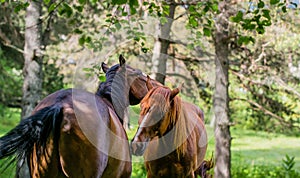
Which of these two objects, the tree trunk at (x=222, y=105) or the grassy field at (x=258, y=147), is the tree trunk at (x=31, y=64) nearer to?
the tree trunk at (x=222, y=105)

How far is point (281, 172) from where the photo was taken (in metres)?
13.9

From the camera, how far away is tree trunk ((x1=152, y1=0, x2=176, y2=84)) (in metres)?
A: 9.02

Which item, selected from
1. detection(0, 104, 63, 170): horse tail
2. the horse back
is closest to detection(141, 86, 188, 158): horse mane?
the horse back

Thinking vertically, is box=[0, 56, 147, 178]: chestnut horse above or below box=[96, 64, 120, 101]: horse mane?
below

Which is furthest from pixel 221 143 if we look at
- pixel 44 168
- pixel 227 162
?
pixel 44 168

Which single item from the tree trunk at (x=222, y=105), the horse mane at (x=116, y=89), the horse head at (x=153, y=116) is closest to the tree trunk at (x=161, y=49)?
the tree trunk at (x=222, y=105)

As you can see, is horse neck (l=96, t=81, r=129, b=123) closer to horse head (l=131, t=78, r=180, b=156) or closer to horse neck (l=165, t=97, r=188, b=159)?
horse head (l=131, t=78, r=180, b=156)

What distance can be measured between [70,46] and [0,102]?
3.07m

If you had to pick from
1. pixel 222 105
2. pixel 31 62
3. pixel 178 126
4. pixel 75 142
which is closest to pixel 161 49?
pixel 222 105

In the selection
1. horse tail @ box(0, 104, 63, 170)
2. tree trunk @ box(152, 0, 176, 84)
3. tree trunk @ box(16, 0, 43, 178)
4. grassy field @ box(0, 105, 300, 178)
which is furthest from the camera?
grassy field @ box(0, 105, 300, 178)

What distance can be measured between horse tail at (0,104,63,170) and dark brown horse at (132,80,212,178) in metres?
0.74

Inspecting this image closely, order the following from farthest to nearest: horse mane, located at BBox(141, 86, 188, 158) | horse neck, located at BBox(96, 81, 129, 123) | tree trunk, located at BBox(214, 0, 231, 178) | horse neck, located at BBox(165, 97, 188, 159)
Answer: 1. tree trunk, located at BBox(214, 0, 231, 178)
2. horse neck, located at BBox(165, 97, 188, 159)
3. horse neck, located at BBox(96, 81, 129, 123)
4. horse mane, located at BBox(141, 86, 188, 158)

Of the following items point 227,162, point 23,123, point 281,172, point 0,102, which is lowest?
point 281,172

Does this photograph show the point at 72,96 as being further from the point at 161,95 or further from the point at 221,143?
the point at 221,143
